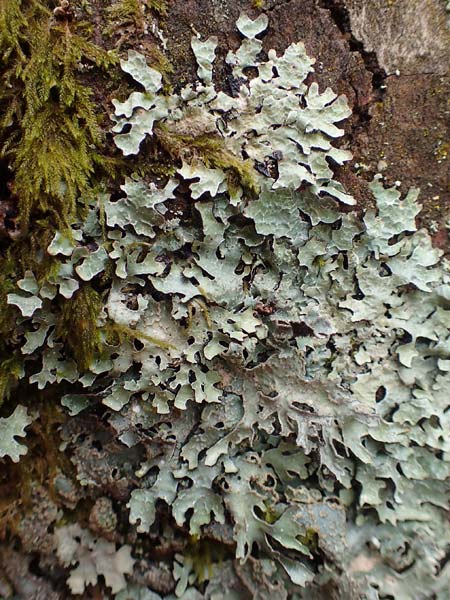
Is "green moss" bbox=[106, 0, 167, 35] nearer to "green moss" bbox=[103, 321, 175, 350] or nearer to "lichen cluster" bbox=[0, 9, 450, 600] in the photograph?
"lichen cluster" bbox=[0, 9, 450, 600]

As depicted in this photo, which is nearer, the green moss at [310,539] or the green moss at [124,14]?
the green moss at [124,14]

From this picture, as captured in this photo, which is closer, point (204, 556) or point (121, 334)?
point (121, 334)

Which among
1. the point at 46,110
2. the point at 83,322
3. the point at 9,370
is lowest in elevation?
the point at 9,370

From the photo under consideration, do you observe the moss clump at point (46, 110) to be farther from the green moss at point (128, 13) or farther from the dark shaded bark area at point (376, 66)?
the dark shaded bark area at point (376, 66)

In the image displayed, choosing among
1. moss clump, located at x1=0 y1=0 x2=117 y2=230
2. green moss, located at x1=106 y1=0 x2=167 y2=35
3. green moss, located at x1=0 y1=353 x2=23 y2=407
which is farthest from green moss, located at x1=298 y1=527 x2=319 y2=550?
green moss, located at x1=106 y1=0 x2=167 y2=35

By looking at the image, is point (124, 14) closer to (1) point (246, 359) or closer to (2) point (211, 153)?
(2) point (211, 153)

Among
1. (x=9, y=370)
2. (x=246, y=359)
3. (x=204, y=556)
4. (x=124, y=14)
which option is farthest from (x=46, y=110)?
(x=204, y=556)

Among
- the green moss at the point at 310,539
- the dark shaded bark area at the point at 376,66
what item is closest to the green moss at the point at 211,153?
the dark shaded bark area at the point at 376,66

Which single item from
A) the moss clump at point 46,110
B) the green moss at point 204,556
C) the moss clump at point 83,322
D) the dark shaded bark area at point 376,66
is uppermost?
the dark shaded bark area at point 376,66

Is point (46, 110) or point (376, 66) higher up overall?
point (376, 66)
